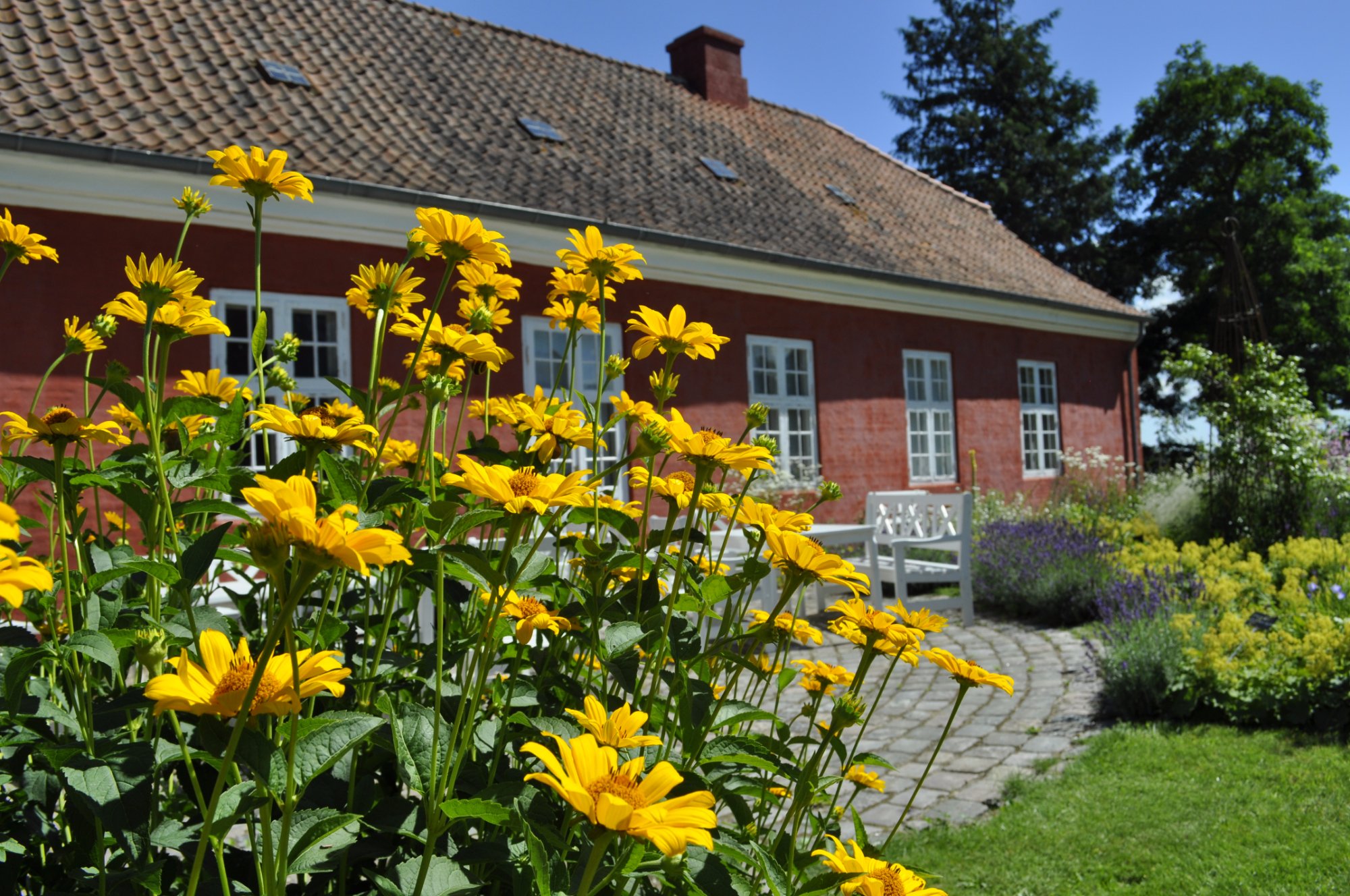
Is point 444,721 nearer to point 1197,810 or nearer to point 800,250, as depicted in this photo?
point 1197,810

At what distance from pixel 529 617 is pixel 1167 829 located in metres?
2.62

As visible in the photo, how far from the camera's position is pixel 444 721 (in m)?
1.08

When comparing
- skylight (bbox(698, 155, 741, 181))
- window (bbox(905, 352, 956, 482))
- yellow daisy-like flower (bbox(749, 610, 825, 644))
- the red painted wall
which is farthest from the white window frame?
yellow daisy-like flower (bbox(749, 610, 825, 644))

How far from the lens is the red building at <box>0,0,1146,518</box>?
19.0 feet

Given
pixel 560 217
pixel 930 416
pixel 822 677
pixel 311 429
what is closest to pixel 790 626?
pixel 822 677

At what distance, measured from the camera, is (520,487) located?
0.98 m

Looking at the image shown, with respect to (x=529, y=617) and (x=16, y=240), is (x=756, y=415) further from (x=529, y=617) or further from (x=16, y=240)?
(x=16, y=240)

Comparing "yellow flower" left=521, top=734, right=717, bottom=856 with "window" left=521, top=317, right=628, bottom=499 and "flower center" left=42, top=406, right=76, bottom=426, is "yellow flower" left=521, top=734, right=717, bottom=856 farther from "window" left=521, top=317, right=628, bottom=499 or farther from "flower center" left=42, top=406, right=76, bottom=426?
"window" left=521, top=317, right=628, bottom=499

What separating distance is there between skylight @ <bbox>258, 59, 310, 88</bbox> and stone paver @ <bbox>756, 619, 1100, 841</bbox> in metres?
5.83

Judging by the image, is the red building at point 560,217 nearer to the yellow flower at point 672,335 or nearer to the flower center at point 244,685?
the yellow flower at point 672,335

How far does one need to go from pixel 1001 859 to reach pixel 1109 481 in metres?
10.2

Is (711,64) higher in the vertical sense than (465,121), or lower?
higher

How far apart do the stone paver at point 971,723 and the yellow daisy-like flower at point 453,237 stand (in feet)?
6.64

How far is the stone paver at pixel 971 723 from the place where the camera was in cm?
338
